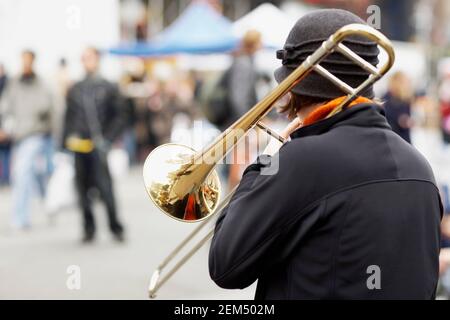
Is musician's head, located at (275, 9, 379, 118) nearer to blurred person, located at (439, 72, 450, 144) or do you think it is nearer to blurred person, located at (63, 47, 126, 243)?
blurred person, located at (63, 47, 126, 243)

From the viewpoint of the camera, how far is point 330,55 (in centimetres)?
210

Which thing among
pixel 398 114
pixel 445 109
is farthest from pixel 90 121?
pixel 445 109

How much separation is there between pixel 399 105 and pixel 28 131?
3935 mm

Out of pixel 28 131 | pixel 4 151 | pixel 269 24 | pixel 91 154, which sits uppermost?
pixel 269 24

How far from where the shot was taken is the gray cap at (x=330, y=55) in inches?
83.2

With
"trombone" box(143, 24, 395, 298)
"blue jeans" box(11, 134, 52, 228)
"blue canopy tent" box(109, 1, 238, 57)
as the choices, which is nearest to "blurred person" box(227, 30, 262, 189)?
"blue jeans" box(11, 134, 52, 228)

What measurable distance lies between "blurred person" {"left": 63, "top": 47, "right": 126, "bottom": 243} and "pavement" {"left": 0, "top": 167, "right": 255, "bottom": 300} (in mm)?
367

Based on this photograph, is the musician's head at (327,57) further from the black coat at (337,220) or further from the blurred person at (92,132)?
the blurred person at (92,132)

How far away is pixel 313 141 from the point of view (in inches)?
79.0

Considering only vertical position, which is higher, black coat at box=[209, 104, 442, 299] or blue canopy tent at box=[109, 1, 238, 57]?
blue canopy tent at box=[109, 1, 238, 57]

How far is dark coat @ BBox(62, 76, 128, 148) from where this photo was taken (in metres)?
7.71

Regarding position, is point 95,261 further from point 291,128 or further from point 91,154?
point 291,128

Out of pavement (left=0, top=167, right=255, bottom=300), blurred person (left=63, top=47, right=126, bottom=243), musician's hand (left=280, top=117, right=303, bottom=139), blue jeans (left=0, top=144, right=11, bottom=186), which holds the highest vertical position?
musician's hand (left=280, top=117, right=303, bottom=139)
